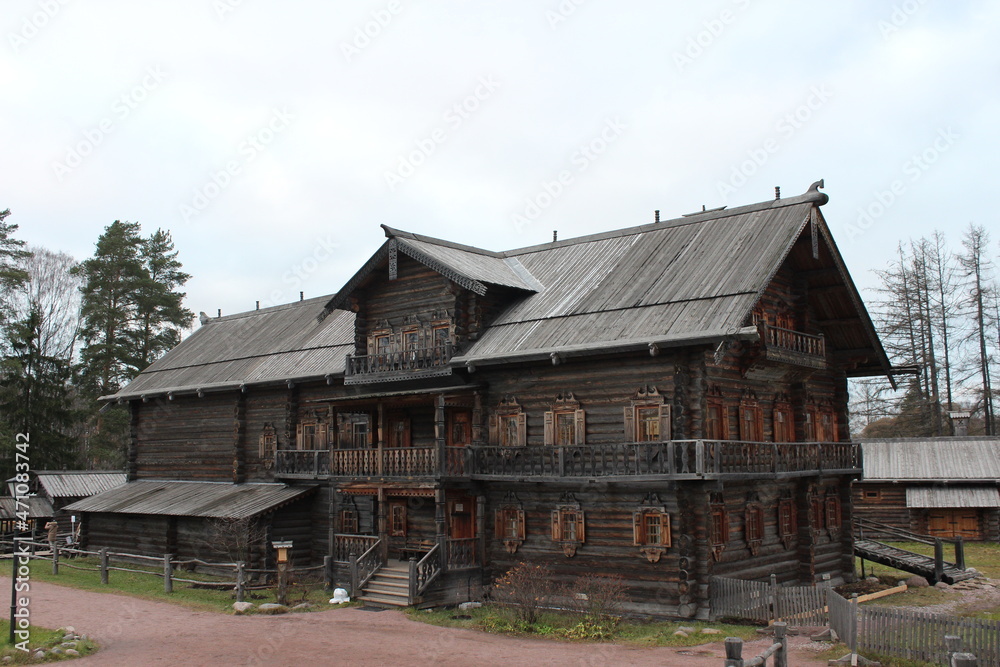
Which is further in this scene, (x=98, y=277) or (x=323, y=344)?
(x=98, y=277)


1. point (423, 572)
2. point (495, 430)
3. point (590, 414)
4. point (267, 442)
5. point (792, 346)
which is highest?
point (792, 346)

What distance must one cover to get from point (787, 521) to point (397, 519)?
12160 millimetres

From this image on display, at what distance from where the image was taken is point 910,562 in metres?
30.2

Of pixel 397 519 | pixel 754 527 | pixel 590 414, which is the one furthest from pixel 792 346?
pixel 397 519

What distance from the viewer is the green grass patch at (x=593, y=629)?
68.7 feet

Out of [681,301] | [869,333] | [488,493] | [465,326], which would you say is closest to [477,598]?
[488,493]

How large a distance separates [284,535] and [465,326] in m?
10.1

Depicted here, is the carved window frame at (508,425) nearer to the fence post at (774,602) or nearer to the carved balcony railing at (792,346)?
the carved balcony railing at (792,346)

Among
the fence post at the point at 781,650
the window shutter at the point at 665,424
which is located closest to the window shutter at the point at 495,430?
the window shutter at the point at 665,424

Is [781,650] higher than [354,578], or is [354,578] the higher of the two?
[781,650]

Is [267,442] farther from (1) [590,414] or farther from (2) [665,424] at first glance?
(2) [665,424]

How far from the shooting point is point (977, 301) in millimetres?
53656

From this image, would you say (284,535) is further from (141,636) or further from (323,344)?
(141,636)

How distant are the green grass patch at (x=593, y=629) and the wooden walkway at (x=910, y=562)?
10.4m
